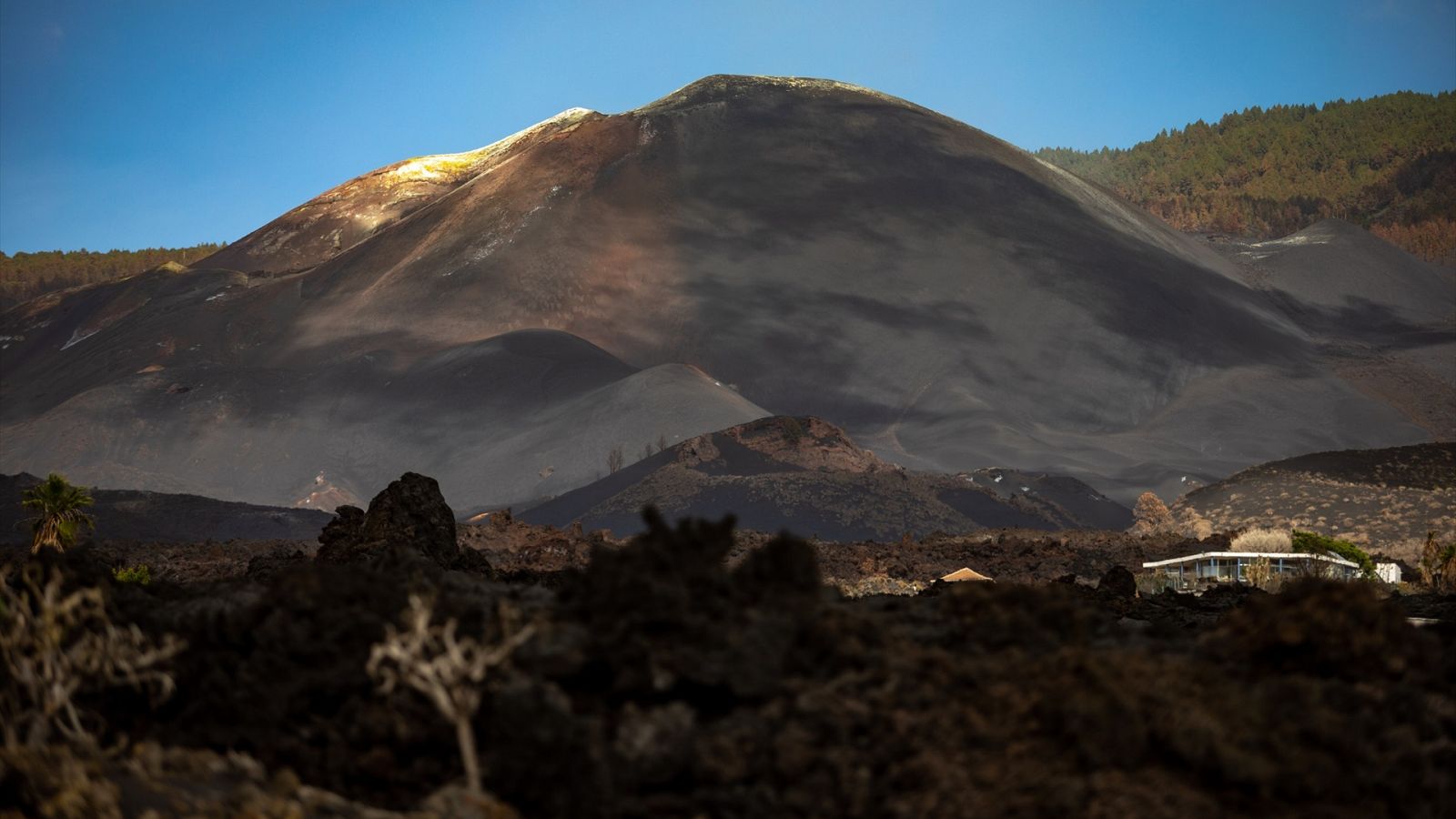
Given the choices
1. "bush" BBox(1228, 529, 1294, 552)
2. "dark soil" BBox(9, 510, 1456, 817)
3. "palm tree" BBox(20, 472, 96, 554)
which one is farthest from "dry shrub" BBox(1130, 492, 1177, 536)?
"dark soil" BBox(9, 510, 1456, 817)

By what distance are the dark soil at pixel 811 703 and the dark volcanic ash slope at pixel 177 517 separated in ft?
333

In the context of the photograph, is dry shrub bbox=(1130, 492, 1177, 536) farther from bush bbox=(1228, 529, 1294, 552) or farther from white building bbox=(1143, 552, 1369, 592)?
white building bbox=(1143, 552, 1369, 592)

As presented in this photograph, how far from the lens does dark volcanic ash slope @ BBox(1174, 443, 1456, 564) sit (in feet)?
325

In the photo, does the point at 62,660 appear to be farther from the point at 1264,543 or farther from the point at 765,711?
the point at 1264,543

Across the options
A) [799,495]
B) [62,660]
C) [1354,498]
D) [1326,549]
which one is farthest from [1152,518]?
[62,660]

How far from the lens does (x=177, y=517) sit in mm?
124000

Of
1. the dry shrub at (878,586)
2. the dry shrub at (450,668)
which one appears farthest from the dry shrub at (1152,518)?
the dry shrub at (450,668)

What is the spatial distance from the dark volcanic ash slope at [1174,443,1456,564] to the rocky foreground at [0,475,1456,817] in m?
81.1

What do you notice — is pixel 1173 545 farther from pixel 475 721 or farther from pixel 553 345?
pixel 553 345

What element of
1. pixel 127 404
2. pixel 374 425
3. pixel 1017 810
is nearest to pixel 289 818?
pixel 1017 810

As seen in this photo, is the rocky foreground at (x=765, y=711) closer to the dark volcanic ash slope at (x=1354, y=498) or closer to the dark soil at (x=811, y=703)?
the dark soil at (x=811, y=703)

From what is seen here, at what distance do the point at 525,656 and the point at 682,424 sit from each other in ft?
475

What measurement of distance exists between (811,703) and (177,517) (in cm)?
11873

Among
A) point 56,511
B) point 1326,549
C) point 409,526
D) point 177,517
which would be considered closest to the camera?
point 409,526
